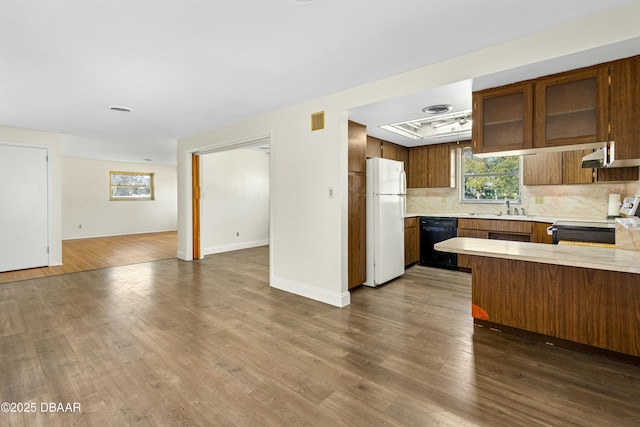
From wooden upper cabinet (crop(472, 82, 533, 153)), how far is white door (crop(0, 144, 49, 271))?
6.90 m

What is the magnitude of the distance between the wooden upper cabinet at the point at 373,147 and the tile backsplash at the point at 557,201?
1.73 m

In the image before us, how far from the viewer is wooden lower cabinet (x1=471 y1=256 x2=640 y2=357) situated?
7.19 feet

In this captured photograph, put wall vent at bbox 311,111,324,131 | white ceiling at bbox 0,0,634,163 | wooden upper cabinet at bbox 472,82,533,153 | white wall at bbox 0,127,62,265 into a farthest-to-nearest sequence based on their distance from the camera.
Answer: white wall at bbox 0,127,62,265 → wall vent at bbox 311,111,324,131 → wooden upper cabinet at bbox 472,82,533,153 → white ceiling at bbox 0,0,634,163

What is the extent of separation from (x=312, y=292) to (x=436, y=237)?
2.72 meters

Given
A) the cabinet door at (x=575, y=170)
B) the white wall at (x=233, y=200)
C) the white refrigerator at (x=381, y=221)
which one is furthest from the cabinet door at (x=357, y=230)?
the white wall at (x=233, y=200)

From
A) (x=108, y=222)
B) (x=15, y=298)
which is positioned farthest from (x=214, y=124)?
(x=108, y=222)

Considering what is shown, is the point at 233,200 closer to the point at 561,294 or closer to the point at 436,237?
the point at 436,237

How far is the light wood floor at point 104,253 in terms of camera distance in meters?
5.00

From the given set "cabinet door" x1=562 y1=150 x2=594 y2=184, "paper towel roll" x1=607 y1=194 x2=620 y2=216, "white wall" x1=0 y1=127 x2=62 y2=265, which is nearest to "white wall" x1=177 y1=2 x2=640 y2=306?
"cabinet door" x1=562 y1=150 x2=594 y2=184

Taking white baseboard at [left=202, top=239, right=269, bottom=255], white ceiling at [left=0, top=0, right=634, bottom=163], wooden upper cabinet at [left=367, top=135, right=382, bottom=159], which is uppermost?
white ceiling at [left=0, top=0, right=634, bottom=163]

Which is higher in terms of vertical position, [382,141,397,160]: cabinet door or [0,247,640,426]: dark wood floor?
[382,141,397,160]: cabinet door

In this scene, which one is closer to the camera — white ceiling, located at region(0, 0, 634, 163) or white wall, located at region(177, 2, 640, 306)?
white ceiling, located at region(0, 0, 634, 163)

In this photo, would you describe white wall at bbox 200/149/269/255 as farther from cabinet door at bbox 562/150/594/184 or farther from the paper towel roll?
the paper towel roll

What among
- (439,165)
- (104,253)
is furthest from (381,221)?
(104,253)
